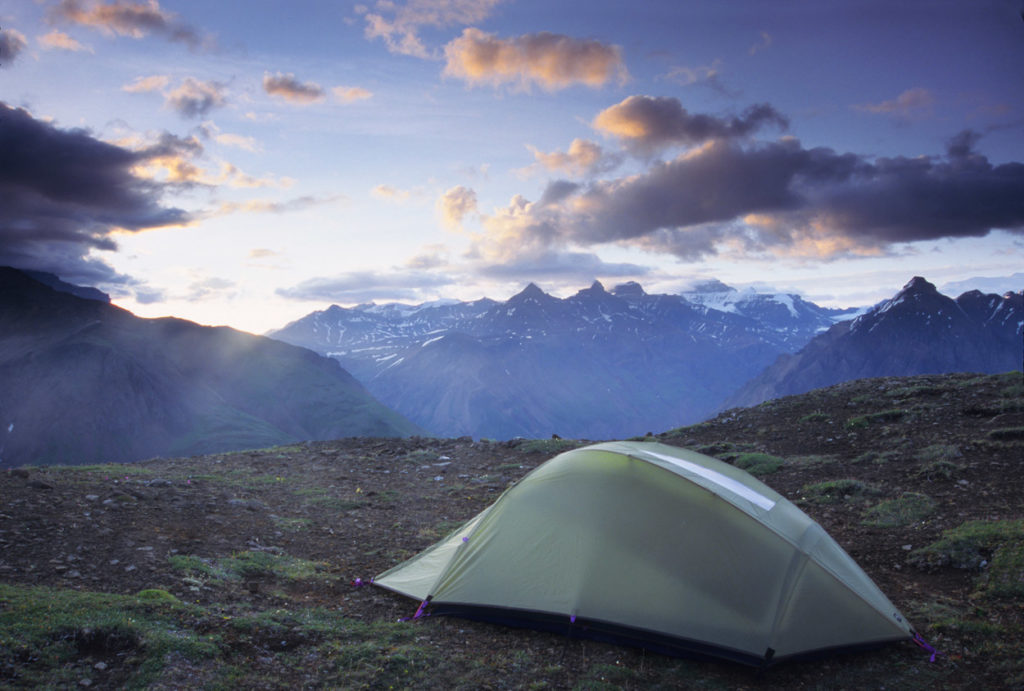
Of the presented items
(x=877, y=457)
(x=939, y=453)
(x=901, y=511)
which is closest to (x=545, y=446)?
(x=877, y=457)

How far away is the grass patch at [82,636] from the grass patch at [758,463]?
1487 centimetres

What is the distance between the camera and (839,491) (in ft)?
45.2

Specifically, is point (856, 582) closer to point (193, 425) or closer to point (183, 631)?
point (183, 631)

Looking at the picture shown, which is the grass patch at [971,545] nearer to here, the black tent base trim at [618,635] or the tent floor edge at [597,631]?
the black tent base trim at [618,635]

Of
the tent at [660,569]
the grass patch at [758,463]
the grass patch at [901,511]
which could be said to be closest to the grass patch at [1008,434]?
the grass patch at [901,511]

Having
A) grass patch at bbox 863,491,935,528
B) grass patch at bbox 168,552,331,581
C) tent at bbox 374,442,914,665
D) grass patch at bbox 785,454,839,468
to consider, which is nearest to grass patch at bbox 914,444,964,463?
grass patch at bbox 785,454,839,468

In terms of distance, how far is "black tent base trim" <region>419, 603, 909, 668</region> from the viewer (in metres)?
7.30

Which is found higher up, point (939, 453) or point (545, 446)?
point (939, 453)

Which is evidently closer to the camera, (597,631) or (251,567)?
(597,631)

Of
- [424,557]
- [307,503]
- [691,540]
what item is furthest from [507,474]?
[691,540]

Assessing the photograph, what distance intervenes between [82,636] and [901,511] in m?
15.2

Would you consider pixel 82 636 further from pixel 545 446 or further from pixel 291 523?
pixel 545 446

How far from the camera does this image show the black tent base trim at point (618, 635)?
730 cm

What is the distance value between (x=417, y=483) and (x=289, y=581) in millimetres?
9052
